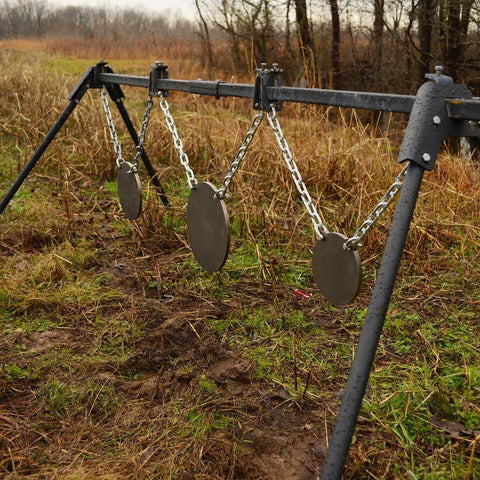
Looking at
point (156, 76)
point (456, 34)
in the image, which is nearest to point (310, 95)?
point (156, 76)

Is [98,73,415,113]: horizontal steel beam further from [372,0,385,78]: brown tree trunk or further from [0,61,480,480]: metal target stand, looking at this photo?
[372,0,385,78]: brown tree trunk

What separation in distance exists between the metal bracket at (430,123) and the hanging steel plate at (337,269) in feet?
1.26

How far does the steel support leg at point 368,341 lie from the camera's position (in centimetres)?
126

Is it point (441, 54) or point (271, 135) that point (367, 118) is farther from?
point (271, 135)

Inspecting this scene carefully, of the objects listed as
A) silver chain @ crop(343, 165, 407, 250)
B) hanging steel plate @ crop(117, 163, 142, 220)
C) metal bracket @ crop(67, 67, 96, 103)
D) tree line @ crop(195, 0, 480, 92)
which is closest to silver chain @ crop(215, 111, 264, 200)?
silver chain @ crop(343, 165, 407, 250)

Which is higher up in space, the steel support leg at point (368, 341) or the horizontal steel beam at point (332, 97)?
the horizontal steel beam at point (332, 97)

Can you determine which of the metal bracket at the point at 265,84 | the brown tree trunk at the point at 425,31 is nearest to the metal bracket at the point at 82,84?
the metal bracket at the point at 265,84

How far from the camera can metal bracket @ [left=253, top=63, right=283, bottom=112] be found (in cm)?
206

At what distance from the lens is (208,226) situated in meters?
2.25

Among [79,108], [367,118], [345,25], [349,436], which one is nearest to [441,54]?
[367,118]

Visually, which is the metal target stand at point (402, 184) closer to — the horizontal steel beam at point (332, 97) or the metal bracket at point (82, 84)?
the horizontal steel beam at point (332, 97)

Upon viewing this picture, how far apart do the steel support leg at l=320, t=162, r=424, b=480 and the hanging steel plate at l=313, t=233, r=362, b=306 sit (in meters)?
0.30

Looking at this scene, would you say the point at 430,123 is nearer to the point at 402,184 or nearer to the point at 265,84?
the point at 402,184

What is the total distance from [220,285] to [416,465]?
155 cm
